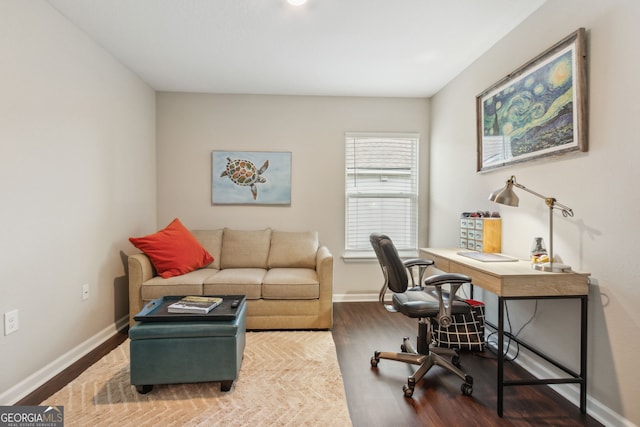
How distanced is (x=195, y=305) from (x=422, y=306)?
147cm

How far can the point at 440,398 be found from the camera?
1.89 m

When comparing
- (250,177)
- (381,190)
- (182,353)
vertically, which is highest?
(250,177)

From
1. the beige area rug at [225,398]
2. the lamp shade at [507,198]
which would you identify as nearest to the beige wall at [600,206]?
the lamp shade at [507,198]

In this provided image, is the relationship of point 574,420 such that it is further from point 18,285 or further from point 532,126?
point 18,285

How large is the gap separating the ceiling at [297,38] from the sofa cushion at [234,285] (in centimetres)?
203

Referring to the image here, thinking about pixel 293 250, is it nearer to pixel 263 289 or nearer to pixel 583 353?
pixel 263 289

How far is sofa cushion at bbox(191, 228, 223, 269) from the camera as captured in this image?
3.42m

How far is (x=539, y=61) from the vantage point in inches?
81.0

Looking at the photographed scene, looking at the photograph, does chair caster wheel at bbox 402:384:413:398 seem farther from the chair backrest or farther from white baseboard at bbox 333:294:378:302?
white baseboard at bbox 333:294:378:302

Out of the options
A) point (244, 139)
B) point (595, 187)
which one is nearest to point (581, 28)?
point (595, 187)

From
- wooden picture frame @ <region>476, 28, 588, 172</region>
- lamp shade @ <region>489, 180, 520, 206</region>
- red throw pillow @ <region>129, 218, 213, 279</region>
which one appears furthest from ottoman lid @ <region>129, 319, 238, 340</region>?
wooden picture frame @ <region>476, 28, 588, 172</region>

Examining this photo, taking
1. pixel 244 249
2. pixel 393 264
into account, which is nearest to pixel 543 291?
pixel 393 264

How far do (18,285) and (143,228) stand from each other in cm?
157

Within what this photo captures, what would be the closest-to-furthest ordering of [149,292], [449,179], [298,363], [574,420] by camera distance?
[574,420]
[298,363]
[149,292]
[449,179]
